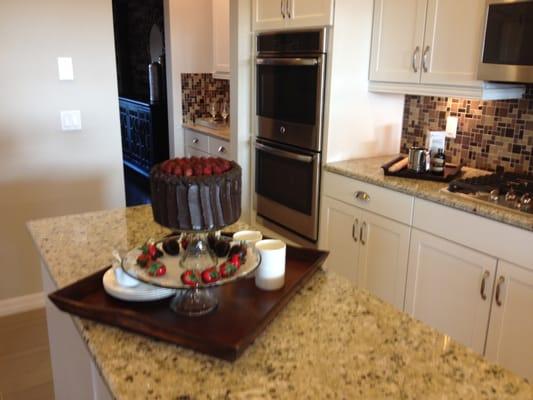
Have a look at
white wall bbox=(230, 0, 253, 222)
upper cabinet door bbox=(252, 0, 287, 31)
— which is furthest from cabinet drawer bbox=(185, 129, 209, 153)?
upper cabinet door bbox=(252, 0, 287, 31)

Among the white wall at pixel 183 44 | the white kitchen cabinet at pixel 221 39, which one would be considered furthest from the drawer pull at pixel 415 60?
the white wall at pixel 183 44

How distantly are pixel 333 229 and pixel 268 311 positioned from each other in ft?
5.64

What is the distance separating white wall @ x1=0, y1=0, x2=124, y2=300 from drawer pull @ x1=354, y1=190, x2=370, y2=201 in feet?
5.09

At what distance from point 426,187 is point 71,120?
6.80 ft

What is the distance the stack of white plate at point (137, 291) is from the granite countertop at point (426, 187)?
1376 millimetres

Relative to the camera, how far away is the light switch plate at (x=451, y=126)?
9.07ft

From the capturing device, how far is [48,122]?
2861 millimetres

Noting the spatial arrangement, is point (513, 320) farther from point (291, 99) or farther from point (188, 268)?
point (291, 99)

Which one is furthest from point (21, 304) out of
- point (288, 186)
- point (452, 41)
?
point (452, 41)

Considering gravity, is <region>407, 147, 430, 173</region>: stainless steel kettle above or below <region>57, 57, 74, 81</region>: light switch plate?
below

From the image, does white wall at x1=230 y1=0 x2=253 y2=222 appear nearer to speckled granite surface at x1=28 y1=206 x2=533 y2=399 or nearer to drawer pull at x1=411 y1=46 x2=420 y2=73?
drawer pull at x1=411 y1=46 x2=420 y2=73

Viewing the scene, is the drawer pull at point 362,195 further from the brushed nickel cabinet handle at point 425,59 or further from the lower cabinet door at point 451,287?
the brushed nickel cabinet handle at point 425,59

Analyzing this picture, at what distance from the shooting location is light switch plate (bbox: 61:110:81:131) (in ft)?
9.52

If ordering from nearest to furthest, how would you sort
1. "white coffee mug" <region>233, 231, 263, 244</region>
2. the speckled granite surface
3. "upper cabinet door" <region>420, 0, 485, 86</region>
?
the speckled granite surface
"white coffee mug" <region>233, 231, 263, 244</region>
"upper cabinet door" <region>420, 0, 485, 86</region>
